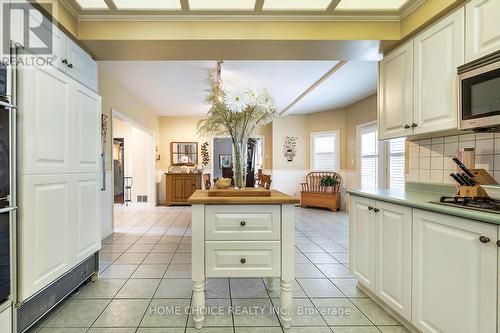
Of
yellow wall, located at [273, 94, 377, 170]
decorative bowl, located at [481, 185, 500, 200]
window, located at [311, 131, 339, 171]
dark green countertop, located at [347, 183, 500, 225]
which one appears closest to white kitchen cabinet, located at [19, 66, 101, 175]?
dark green countertop, located at [347, 183, 500, 225]

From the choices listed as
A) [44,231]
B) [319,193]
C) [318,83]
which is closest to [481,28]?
[318,83]

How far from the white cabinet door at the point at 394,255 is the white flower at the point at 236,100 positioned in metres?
1.27

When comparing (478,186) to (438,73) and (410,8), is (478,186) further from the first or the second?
(410,8)

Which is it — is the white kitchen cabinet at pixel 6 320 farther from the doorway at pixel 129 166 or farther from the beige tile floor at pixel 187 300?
the doorway at pixel 129 166

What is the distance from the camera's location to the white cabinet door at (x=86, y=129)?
2109mm

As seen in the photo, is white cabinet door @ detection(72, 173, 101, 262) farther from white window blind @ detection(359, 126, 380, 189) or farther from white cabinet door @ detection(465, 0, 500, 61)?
white window blind @ detection(359, 126, 380, 189)

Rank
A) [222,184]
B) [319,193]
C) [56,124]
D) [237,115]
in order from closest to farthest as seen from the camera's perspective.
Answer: [56,124], [237,115], [222,184], [319,193]

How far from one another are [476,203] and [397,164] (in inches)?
128

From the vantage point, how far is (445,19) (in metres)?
1.82

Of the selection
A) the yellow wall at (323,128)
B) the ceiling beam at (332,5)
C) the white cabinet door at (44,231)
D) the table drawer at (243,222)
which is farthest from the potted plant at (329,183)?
the white cabinet door at (44,231)

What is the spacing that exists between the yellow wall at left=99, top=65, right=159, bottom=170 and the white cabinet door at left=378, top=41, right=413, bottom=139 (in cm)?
374

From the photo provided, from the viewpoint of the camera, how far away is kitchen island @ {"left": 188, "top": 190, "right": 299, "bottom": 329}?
171cm

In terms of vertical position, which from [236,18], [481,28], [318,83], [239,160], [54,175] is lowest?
[54,175]

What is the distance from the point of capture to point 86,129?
7.33 feet
